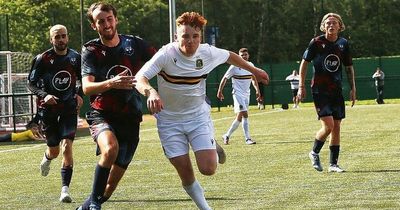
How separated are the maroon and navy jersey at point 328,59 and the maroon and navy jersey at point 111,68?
179 inches

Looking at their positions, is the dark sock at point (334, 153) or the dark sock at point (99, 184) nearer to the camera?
the dark sock at point (99, 184)

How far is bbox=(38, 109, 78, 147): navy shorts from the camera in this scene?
12.0 meters

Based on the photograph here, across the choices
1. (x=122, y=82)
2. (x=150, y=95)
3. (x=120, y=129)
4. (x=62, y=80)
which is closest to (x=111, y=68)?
(x=120, y=129)

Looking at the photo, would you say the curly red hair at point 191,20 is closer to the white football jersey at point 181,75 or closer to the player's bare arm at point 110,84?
the white football jersey at point 181,75

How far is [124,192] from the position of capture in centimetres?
1206

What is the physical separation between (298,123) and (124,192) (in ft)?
55.4

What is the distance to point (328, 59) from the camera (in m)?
13.3

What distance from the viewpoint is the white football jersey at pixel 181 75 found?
8680mm

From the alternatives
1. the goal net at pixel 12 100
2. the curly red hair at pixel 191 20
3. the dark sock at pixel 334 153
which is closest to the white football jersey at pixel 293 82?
the goal net at pixel 12 100

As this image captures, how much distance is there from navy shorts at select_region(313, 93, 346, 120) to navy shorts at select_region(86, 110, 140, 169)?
14.9 ft

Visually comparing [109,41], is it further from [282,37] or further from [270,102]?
[282,37]

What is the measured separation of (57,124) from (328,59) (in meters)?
3.83

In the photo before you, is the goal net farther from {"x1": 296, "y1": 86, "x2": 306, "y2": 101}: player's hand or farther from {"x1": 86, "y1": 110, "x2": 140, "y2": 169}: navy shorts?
{"x1": 86, "y1": 110, "x2": 140, "y2": 169}: navy shorts

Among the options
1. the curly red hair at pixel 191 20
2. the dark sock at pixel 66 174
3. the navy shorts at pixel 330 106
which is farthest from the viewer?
the navy shorts at pixel 330 106
